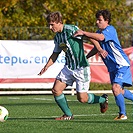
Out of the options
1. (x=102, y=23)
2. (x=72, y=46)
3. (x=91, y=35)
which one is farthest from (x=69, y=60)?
(x=102, y=23)

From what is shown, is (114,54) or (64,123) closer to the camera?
(64,123)

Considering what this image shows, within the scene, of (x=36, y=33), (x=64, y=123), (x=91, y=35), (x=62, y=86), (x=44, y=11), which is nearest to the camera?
(x=64, y=123)

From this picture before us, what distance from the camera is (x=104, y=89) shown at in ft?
77.8

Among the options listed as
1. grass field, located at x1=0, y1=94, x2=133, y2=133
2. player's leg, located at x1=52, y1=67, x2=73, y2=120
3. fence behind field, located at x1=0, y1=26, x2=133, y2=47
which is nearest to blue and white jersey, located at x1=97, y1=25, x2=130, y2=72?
player's leg, located at x1=52, y1=67, x2=73, y2=120

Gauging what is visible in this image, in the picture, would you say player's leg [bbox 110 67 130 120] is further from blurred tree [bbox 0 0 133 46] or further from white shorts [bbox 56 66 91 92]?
blurred tree [bbox 0 0 133 46]

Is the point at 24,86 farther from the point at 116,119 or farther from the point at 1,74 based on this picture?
the point at 116,119

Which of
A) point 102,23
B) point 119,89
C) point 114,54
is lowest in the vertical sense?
point 119,89

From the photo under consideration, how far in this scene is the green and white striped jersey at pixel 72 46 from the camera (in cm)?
1259

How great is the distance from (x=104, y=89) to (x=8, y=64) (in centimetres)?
319

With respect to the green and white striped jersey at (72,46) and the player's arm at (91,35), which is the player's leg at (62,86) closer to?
the green and white striped jersey at (72,46)

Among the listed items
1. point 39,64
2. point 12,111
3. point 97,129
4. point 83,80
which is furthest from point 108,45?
point 39,64

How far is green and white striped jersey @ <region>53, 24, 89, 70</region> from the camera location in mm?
12594

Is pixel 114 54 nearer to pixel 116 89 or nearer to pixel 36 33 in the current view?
pixel 116 89

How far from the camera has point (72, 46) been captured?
12.6m
